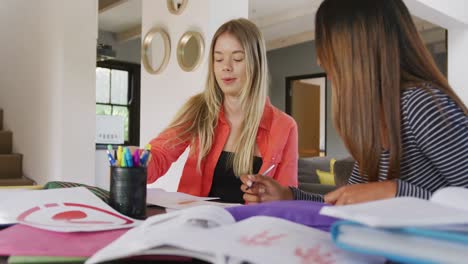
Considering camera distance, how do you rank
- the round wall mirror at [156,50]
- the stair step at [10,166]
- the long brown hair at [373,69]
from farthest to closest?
the stair step at [10,166] < the round wall mirror at [156,50] < the long brown hair at [373,69]

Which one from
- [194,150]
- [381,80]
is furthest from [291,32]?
[381,80]

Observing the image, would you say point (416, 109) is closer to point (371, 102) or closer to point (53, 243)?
point (371, 102)

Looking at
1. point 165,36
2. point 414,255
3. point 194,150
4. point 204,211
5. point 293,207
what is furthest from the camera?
point 165,36

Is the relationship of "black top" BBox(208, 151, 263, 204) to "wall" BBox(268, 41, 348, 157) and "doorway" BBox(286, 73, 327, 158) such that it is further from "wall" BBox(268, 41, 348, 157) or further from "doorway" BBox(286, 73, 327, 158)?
"doorway" BBox(286, 73, 327, 158)

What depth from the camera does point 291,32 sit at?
6.82 meters

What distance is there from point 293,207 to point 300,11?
5.32 meters

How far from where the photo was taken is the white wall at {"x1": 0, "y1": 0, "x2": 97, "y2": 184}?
3.54m

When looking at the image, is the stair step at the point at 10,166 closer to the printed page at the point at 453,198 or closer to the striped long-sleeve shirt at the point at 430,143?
the striped long-sleeve shirt at the point at 430,143

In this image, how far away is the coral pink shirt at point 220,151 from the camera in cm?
148

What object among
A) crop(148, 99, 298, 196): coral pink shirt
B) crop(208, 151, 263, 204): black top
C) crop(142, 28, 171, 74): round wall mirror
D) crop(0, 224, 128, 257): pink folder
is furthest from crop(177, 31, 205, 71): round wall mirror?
crop(0, 224, 128, 257): pink folder

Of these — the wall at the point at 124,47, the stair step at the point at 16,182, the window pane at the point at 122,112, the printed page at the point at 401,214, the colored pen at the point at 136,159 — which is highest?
the wall at the point at 124,47

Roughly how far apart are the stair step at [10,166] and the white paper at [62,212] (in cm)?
371

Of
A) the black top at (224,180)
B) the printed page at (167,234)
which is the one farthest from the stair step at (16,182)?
the printed page at (167,234)

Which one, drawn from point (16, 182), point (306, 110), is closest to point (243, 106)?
point (16, 182)
